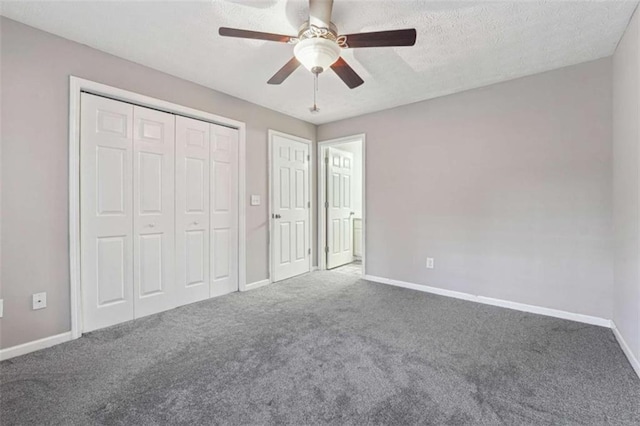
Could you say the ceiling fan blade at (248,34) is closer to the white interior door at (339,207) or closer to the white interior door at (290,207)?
the white interior door at (290,207)

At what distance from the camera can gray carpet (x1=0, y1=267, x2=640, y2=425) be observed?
1.51m

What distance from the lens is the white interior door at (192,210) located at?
304 centimetres

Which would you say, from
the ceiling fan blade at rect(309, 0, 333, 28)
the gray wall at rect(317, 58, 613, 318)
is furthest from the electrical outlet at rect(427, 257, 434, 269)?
the ceiling fan blade at rect(309, 0, 333, 28)

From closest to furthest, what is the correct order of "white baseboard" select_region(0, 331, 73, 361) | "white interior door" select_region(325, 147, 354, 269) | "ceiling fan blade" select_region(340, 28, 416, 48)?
"ceiling fan blade" select_region(340, 28, 416, 48), "white baseboard" select_region(0, 331, 73, 361), "white interior door" select_region(325, 147, 354, 269)

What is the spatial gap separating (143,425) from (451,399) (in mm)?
1593

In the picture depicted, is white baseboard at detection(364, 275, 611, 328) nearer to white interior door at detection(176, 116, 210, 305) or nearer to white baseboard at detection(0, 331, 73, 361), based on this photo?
white interior door at detection(176, 116, 210, 305)

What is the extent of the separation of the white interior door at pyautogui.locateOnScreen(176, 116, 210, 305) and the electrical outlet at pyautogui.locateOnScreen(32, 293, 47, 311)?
1.03 meters

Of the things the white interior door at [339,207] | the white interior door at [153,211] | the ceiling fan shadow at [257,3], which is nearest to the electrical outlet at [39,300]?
the white interior door at [153,211]

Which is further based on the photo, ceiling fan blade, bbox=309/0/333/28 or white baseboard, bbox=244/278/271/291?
white baseboard, bbox=244/278/271/291

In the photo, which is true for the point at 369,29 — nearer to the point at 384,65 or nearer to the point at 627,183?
the point at 384,65

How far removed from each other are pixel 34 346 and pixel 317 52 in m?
2.89

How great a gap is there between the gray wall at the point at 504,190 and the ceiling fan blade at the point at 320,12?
2196mm

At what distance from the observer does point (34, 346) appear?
214cm

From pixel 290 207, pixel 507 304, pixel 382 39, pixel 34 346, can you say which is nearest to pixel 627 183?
pixel 507 304
